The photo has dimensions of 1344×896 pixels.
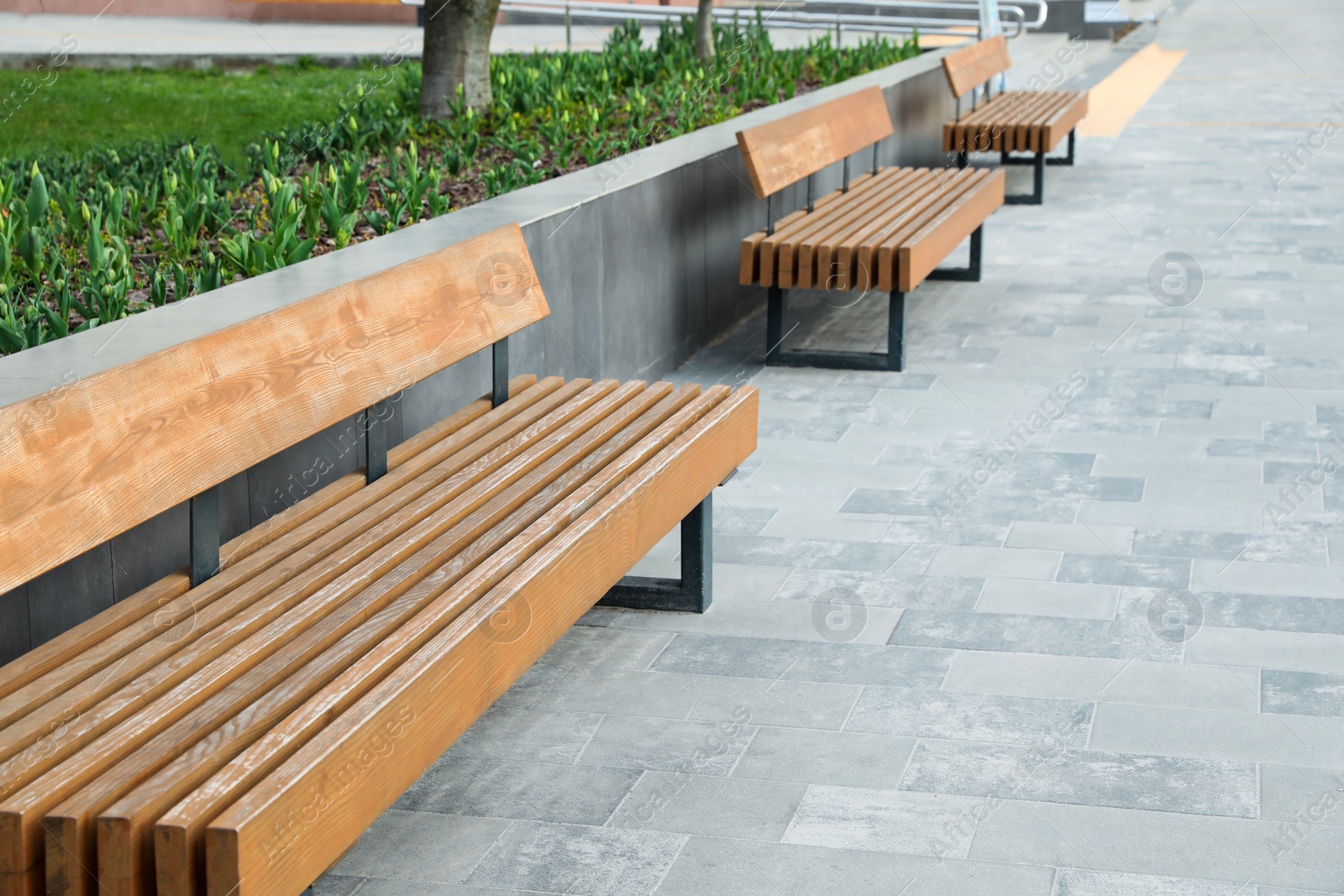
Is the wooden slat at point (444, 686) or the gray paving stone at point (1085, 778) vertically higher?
the wooden slat at point (444, 686)

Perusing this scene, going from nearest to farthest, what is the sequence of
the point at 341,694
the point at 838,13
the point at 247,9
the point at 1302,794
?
the point at 341,694
the point at 1302,794
the point at 838,13
the point at 247,9

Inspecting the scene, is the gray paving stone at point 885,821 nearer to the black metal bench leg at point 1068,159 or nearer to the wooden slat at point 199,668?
the wooden slat at point 199,668

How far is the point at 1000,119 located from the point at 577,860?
27.2ft

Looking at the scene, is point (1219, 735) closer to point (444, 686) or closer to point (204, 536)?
point (444, 686)

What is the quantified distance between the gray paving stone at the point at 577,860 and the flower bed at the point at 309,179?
1.76 meters

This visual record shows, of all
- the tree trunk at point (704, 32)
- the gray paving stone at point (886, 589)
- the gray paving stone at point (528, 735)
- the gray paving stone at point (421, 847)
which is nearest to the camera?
the gray paving stone at point (421, 847)

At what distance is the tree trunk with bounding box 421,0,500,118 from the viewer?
796 cm

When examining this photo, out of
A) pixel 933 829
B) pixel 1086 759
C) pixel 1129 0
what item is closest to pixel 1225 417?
pixel 1086 759

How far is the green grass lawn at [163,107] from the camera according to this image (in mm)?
9680

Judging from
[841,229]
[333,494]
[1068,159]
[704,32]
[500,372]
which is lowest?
[333,494]

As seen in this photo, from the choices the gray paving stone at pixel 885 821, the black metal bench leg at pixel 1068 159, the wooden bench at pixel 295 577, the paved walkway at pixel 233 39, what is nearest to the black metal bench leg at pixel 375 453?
the wooden bench at pixel 295 577

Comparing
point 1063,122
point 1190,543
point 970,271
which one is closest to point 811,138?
point 970,271

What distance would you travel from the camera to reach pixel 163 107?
11398mm

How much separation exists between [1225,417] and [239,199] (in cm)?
386
